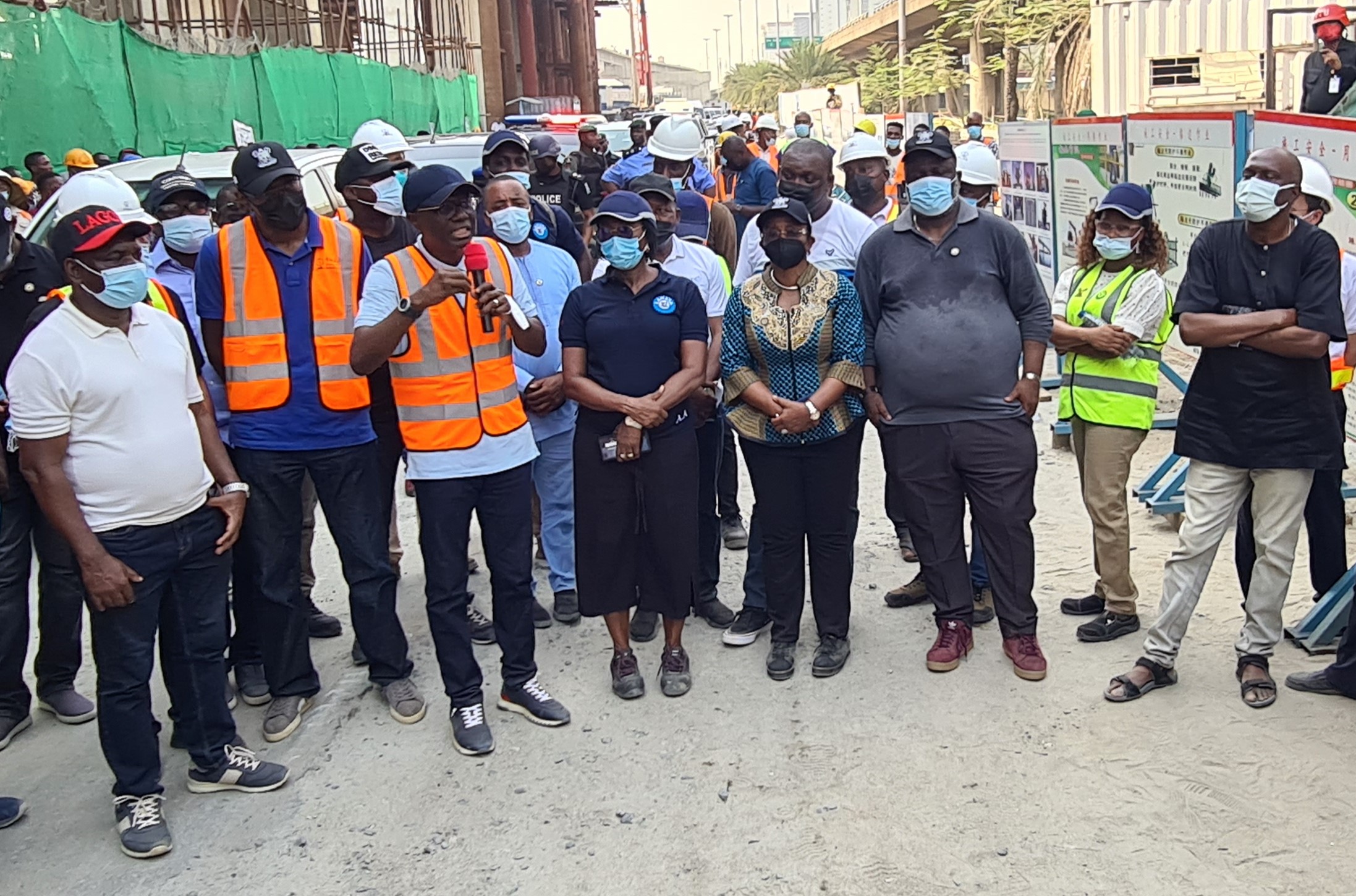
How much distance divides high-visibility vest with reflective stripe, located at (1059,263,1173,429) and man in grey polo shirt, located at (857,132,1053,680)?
0.82 feet

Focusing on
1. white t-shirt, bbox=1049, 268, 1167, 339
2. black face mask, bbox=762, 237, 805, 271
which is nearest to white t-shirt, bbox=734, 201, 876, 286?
black face mask, bbox=762, 237, 805, 271

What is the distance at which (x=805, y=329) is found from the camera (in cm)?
503

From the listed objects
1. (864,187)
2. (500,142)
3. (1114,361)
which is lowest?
(1114,361)

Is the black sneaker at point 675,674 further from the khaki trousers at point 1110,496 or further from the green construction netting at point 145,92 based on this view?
the green construction netting at point 145,92

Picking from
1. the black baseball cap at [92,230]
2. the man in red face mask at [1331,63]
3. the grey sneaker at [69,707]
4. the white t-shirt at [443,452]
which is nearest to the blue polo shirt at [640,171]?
the white t-shirt at [443,452]

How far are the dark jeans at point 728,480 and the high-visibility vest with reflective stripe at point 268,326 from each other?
2319mm

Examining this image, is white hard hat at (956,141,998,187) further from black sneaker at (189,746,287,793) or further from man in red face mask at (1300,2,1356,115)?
man in red face mask at (1300,2,1356,115)

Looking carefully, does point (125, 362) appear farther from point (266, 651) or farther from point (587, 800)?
point (587, 800)

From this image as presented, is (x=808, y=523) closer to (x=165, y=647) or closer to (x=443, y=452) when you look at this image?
(x=443, y=452)

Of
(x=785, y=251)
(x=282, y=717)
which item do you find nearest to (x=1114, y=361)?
(x=785, y=251)

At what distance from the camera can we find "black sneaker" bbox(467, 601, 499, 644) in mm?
5844

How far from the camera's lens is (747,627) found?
5.67m

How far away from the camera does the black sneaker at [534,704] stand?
16.2 ft

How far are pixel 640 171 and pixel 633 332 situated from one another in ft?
9.52
